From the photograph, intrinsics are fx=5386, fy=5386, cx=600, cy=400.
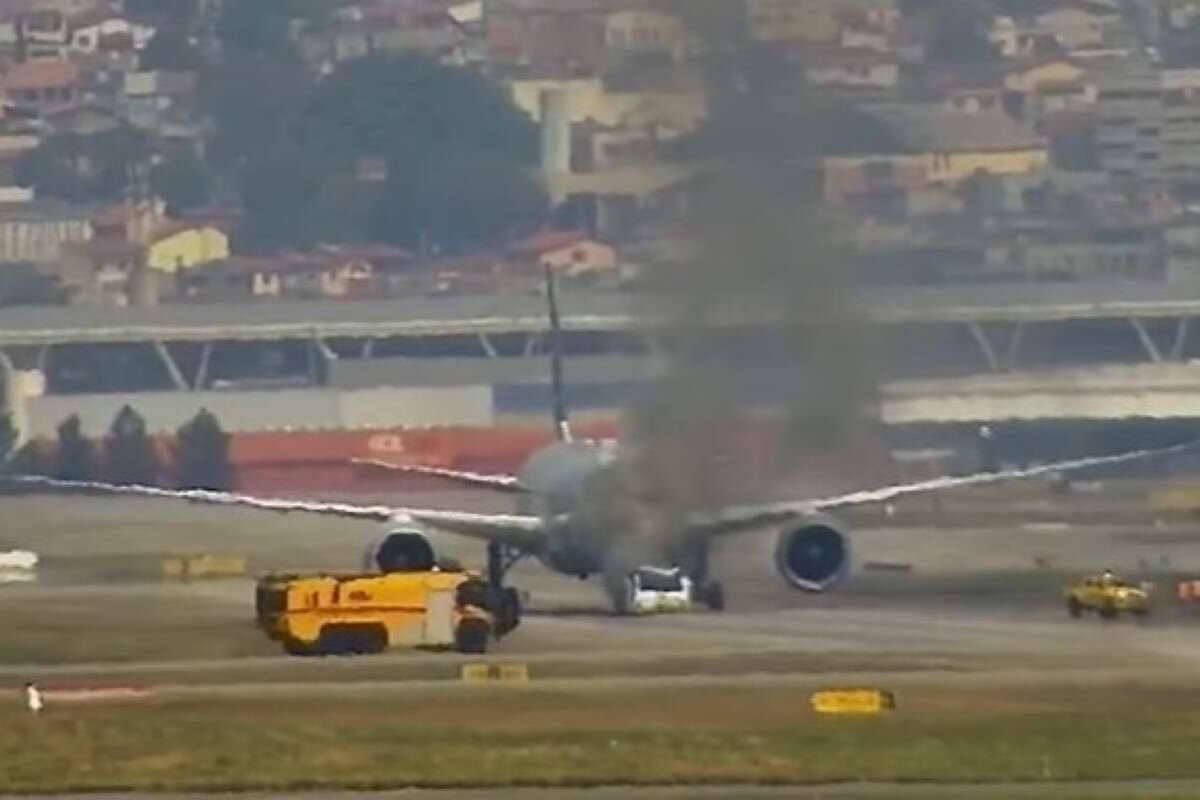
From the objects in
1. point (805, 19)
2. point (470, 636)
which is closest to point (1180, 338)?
point (805, 19)

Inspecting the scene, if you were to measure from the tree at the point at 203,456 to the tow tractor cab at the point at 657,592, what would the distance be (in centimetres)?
6719

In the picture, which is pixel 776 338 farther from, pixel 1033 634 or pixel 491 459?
pixel 491 459

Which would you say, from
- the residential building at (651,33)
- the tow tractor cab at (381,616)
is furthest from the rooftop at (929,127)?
the tow tractor cab at (381,616)

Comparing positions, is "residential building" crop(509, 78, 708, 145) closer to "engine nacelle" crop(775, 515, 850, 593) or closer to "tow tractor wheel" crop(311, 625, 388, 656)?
"engine nacelle" crop(775, 515, 850, 593)

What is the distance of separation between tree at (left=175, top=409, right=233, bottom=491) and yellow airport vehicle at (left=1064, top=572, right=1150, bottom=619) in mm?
70310

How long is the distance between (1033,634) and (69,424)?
88785mm

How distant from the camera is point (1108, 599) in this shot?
299 feet

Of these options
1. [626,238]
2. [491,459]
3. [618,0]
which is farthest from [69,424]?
[618,0]

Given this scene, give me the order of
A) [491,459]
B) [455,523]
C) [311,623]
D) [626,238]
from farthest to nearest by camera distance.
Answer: [491,459]
[626,238]
[455,523]
[311,623]

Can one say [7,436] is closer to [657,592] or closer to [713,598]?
[713,598]

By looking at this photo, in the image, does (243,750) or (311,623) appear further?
(311,623)

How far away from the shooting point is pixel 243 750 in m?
66.4

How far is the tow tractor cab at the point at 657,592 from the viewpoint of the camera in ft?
306

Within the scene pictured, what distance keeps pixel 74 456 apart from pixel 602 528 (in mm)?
70727
